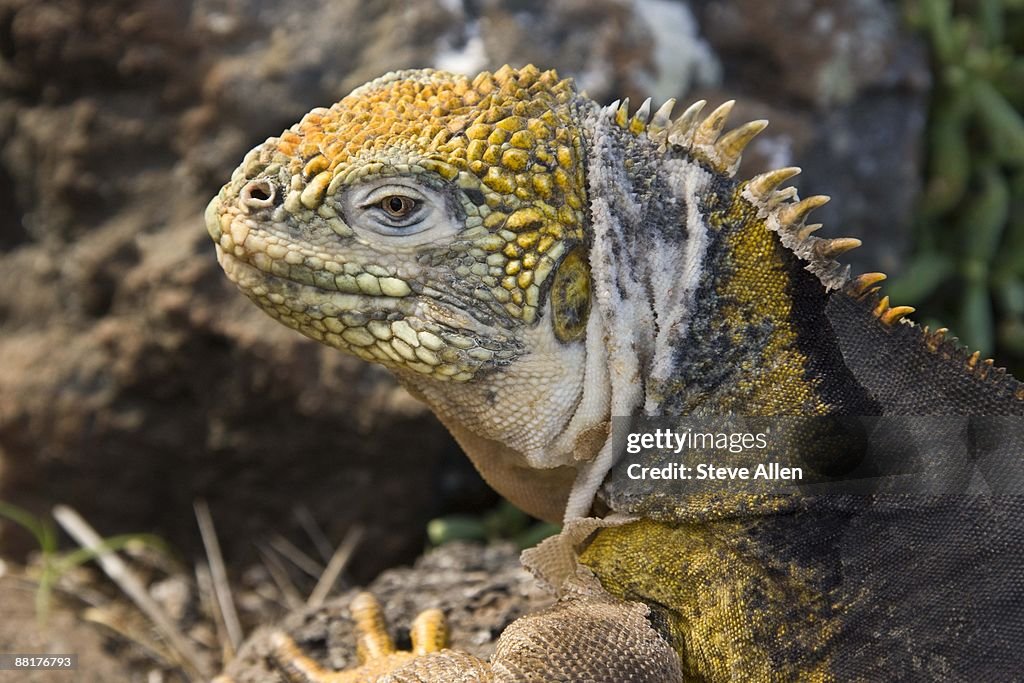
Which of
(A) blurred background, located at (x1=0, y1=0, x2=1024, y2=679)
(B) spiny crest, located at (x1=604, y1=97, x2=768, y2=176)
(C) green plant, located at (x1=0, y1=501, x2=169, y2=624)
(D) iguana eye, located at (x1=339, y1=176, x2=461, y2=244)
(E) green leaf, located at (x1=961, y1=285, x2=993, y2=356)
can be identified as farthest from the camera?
(E) green leaf, located at (x1=961, y1=285, x2=993, y2=356)

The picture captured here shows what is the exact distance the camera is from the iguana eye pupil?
247 centimetres

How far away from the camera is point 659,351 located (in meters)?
2.51

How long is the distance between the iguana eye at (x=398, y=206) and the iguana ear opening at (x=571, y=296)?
1.22 ft

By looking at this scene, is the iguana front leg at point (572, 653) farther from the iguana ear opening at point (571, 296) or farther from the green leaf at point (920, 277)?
the green leaf at point (920, 277)

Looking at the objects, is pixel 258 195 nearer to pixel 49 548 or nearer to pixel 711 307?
pixel 711 307

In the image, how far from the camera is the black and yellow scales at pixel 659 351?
2477 mm

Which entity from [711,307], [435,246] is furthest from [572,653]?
[435,246]

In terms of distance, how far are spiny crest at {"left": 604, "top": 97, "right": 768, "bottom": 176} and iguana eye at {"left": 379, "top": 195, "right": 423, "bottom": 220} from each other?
58 cm

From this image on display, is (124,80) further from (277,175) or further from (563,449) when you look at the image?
(563,449)

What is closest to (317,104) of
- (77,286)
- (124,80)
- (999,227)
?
(124,80)

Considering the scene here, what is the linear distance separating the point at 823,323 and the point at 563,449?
0.70 metres

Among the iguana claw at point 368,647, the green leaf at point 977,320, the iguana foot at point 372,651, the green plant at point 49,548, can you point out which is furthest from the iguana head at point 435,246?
the green leaf at point 977,320

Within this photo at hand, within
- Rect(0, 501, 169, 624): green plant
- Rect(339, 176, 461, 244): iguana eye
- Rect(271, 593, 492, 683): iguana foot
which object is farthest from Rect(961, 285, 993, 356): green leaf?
Rect(0, 501, 169, 624): green plant

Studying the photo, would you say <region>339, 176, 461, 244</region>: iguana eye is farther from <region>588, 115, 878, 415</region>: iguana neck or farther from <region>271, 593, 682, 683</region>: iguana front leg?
<region>271, 593, 682, 683</region>: iguana front leg
